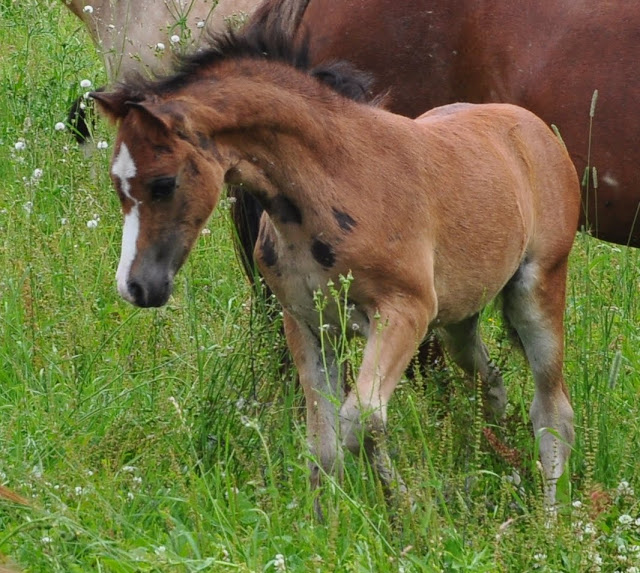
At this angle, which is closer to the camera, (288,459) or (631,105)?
(288,459)

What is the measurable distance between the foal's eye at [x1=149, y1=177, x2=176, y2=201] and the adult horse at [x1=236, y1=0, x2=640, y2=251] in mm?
1565

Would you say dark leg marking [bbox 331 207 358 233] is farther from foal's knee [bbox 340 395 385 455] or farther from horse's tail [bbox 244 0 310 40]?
horse's tail [bbox 244 0 310 40]

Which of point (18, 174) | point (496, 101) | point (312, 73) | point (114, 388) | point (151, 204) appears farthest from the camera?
point (18, 174)

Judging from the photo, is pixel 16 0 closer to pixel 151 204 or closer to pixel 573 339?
pixel 573 339

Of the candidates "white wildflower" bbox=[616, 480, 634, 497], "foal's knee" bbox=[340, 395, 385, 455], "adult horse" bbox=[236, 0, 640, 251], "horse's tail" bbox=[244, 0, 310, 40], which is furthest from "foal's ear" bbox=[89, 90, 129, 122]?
"horse's tail" bbox=[244, 0, 310, 40]

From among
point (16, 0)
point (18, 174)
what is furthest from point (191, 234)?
point (16, 0)

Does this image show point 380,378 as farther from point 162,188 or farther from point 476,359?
point 476,359

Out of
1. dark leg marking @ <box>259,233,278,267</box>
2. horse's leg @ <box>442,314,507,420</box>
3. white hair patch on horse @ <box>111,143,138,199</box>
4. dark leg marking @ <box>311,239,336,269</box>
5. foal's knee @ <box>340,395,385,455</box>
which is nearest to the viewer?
white hair patch on horse @ <box>111,143,138,199</box>

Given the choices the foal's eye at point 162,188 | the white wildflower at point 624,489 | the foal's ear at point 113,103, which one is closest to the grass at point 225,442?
the white wildflower at point 624,489

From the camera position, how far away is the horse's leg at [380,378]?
385 cm

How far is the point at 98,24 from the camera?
7.60m

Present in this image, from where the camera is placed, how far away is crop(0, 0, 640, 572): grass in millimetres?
3756

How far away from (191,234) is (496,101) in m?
2.30

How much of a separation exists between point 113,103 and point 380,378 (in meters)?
1.04
